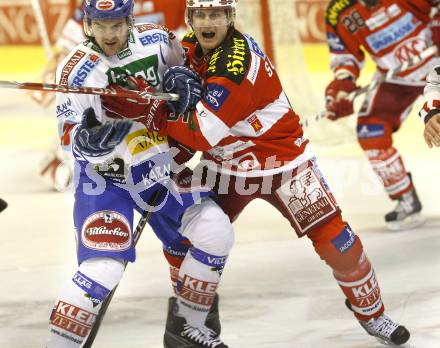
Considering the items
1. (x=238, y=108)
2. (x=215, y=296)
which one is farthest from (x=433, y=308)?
(x=238, y=108)

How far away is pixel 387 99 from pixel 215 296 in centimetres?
174

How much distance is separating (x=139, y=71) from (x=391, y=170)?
197 cm

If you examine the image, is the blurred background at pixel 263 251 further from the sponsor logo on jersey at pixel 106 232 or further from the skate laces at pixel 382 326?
the sponsor logo on jersey at pixel 106 232

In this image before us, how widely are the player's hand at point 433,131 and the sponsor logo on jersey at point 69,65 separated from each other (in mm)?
1084

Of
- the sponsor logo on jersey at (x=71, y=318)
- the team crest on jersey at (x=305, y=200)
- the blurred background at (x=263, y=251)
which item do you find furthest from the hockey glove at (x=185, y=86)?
the blurred background at (x=263, y=251)

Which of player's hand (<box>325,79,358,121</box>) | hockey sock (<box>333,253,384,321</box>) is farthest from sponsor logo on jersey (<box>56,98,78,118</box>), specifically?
player's hand (<box>325,79,358,121</box>)

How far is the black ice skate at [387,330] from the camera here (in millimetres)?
3547

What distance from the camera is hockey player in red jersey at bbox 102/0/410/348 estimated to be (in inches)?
130

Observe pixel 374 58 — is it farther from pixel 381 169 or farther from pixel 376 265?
pixel 376 265

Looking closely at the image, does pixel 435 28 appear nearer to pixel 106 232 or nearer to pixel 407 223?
pixel 407 223

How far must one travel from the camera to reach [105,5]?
324cm

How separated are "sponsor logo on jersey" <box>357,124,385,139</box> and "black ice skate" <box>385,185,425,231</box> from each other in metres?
0.31

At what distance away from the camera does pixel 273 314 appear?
3957 millimetres

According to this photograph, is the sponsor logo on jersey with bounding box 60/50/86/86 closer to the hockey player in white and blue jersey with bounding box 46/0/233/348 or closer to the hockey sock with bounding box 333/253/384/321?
the hockey player in white and blue jersey with bounding box 46/0/233/348
